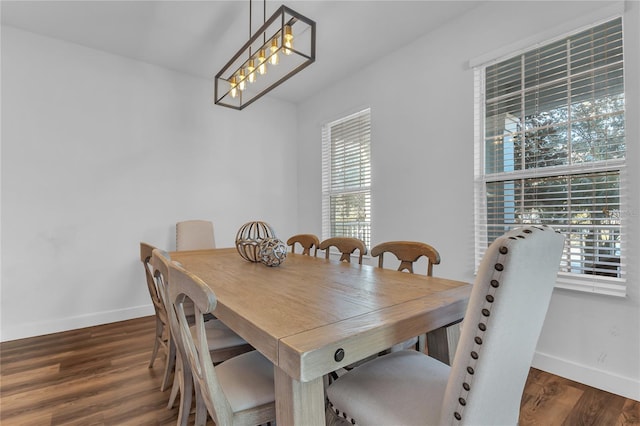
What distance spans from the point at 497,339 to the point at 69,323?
358 cm

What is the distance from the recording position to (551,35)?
80.0 inches

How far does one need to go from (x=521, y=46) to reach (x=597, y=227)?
134 centimetres

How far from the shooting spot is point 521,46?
217cm

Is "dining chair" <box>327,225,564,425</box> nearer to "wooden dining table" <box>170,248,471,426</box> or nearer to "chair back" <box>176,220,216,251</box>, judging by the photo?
"wooden dining table" <box>170,248,471,426</box>

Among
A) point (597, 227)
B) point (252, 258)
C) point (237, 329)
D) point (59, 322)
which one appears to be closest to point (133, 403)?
point (252, 258)

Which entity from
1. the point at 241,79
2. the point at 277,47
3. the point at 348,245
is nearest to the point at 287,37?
the point at 277,47

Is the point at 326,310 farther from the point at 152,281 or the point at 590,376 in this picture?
the point at 590,376

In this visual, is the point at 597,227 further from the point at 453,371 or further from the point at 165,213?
the point at 165,213

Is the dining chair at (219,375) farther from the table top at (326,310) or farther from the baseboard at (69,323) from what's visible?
the baseboard at (69,323)

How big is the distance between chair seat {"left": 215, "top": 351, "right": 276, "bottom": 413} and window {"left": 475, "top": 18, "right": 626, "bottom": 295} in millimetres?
1975

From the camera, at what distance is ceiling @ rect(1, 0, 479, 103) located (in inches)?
95.1

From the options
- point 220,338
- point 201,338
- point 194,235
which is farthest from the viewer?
point 194,235

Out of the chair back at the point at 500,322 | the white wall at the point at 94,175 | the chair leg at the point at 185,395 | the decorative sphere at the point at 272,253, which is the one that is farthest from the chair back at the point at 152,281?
the white wall at the point at 94,175

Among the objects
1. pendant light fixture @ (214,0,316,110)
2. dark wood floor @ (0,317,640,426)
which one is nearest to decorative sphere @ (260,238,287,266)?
dark wood floor @ (0,317,640,426)
